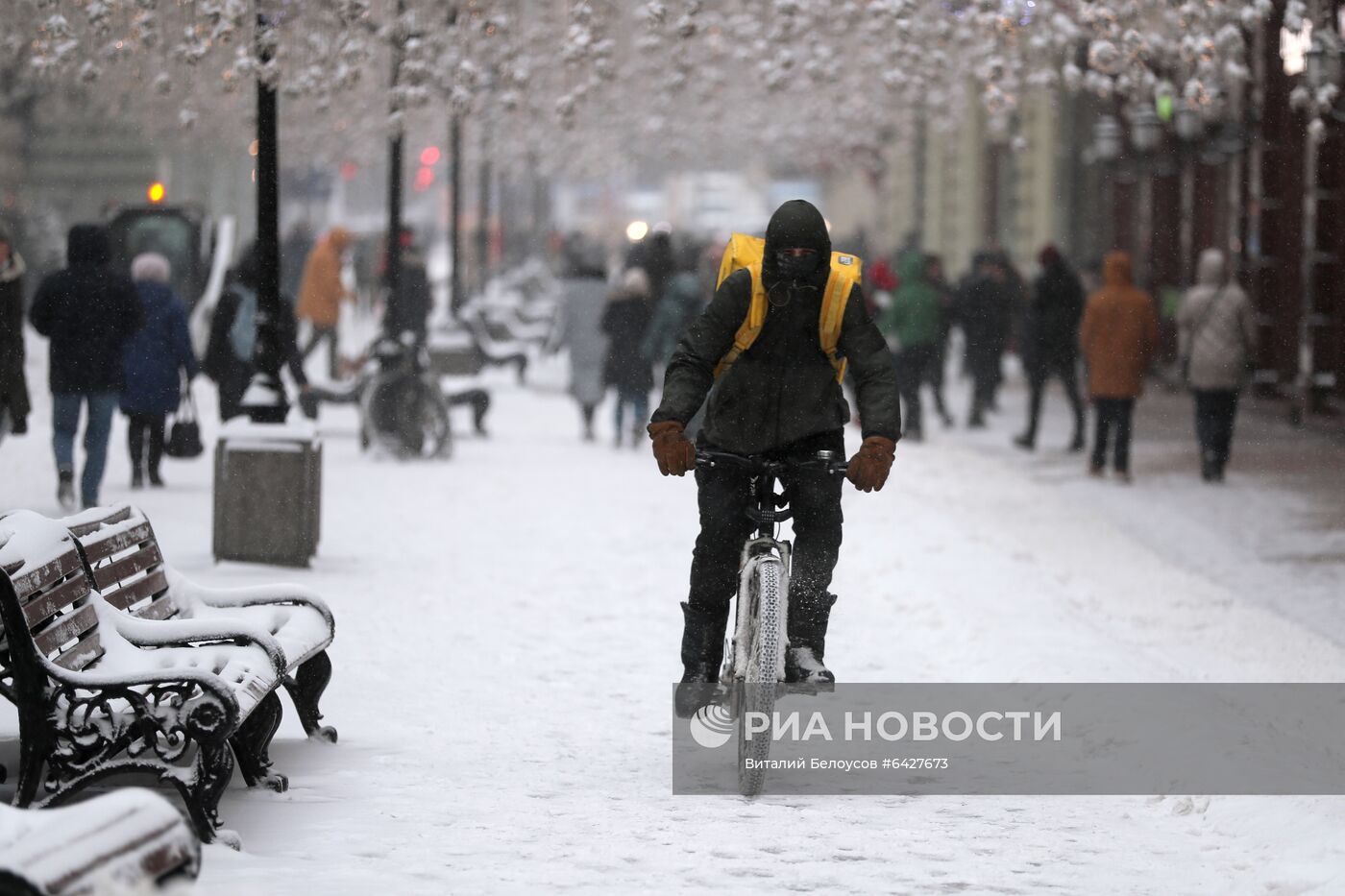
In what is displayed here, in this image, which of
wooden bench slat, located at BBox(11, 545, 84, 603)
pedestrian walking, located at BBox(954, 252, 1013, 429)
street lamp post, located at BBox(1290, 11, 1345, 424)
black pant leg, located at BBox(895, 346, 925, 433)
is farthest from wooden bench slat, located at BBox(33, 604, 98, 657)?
street lamp post, located at BBox(1290, 11, 1345, 424)

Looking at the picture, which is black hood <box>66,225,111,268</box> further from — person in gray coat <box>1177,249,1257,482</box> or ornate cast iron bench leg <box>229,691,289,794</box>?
person in gray coat <box>1177,249,1257,482</box>

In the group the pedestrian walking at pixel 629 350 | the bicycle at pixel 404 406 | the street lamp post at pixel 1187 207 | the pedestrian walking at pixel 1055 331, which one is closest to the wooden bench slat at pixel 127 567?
the bicycle at pixel 404 406

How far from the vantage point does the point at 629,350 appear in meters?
19.0

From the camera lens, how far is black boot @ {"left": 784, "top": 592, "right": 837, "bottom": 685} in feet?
21.7

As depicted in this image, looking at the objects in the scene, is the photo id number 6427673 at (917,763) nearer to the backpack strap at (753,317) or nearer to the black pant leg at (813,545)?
the black pant leg at (813,545)

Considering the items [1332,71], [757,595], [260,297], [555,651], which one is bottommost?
[555,651]

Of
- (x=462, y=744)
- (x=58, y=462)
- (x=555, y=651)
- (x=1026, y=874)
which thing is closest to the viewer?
(x=1026, y=874)

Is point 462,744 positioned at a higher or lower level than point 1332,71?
lower

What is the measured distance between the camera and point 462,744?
Result: 7203mm

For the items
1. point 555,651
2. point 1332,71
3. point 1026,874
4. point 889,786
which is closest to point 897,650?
point 555,651

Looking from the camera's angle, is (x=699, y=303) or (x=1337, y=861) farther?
(x=699, y=303)

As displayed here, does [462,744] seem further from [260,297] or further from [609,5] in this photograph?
[609,5]

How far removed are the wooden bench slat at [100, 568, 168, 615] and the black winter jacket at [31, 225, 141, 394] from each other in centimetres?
600

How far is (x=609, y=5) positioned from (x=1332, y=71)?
5930mm
